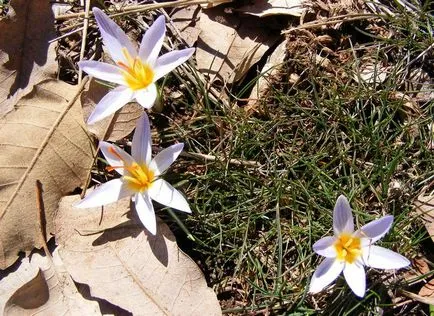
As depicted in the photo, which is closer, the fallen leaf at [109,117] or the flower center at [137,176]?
the flower center at [137,176]

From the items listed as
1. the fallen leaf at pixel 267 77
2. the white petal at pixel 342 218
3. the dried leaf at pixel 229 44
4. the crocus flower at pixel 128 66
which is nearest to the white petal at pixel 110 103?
the crocus flower at pixel 128 66

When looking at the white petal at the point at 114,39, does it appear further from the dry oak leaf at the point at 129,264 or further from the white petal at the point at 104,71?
the dry oak leaf at the point at 129,264

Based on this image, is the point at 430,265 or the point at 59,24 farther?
the point at 59,24

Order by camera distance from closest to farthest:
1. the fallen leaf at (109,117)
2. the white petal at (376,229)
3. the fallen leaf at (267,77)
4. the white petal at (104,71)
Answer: the white petal at (376,229)
the white petal at (104,71)
the fallen leaf at (109,117)
the fallen leaf at (267,77)

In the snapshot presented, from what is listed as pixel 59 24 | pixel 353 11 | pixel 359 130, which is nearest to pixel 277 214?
pixel 359 130

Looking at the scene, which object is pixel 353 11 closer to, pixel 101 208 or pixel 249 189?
pixel 249 189
